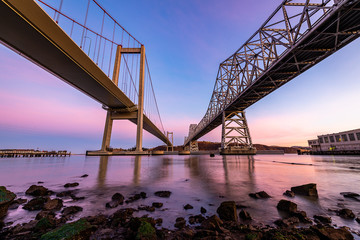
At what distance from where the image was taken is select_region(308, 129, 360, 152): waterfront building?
154ft

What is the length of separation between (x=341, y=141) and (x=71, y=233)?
3101 inches

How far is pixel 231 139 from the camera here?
2809 cm

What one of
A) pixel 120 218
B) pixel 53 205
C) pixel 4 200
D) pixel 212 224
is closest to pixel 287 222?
pixel 212 224

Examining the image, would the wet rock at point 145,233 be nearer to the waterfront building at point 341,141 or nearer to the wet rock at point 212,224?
the wet rock at point 212,224

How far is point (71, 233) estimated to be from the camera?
5.23 feet

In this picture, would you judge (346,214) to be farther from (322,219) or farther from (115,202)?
(115,202)

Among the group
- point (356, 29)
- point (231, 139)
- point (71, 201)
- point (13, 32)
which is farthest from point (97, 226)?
point (231, 139)

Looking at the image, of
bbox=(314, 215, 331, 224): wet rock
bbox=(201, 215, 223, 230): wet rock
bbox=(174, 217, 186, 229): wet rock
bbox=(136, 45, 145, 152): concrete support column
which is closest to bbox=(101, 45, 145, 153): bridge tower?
bbox=(136, 45, 145, 152): concrete support column

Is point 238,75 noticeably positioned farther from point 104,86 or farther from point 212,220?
point 212,220

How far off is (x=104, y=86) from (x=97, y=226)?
2373 cm

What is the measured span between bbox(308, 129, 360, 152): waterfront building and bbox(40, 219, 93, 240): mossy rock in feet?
211

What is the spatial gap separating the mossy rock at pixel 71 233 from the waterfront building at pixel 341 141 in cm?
6428

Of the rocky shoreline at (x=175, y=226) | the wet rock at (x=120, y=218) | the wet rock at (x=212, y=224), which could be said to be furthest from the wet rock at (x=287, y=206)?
the wet rock at (x=120, y=218)

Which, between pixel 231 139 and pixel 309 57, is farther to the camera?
pixel 231 139
